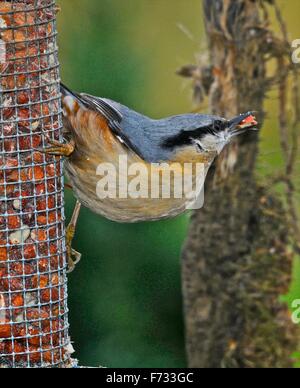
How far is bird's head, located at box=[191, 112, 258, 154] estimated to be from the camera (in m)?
4.17

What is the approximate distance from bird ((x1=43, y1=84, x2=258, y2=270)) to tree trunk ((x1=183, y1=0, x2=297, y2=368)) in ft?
5.04

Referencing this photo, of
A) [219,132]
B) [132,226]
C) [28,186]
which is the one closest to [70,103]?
[28,186]

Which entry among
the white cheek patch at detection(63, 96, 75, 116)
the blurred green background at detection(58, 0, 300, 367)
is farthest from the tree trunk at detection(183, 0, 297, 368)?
the white cheek patch at detection(63, 96, 75, 116)

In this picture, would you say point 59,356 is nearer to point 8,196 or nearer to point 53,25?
point 8,196

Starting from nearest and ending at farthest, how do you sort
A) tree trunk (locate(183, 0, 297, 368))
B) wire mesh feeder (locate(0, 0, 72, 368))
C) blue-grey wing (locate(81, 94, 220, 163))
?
wire mesh feeder (locate(0, 0, 72, 368)) < blue-grey wing (locate(81, 94, 220, 163)) < tree trunk (locate(183, 0, 297, 368))

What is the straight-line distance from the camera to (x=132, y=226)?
605 cm

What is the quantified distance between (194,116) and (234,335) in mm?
2085

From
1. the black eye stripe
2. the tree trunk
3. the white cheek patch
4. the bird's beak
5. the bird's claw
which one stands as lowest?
the tree trunk

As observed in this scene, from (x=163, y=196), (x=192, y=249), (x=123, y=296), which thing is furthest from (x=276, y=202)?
(x=163, y=196)

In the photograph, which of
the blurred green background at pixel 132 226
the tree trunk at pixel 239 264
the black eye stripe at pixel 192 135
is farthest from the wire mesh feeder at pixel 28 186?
the tree trunk at pixel 239 264

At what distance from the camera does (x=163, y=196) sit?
4266 millimetres

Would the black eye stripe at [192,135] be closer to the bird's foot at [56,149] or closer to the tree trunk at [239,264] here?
the bird's foot at [56,149]

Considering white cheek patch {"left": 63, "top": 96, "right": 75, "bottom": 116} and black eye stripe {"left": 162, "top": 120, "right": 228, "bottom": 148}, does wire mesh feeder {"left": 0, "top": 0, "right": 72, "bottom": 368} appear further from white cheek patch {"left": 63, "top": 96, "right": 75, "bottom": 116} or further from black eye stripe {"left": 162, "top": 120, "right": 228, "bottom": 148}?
black eye stripe {"left": 162, "top": 120, "right": 228, "bottom": 148}

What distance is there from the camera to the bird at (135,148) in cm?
415
